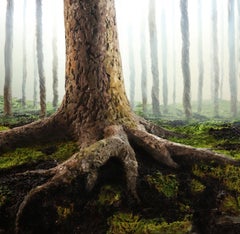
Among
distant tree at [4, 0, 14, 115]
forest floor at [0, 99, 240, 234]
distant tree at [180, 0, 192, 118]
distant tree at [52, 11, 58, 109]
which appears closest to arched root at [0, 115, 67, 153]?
forest floor at [0, 99, 240, 234]

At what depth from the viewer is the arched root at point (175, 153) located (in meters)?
4.93

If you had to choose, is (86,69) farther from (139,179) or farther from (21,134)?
(139,179)

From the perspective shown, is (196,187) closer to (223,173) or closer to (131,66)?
(223,173)

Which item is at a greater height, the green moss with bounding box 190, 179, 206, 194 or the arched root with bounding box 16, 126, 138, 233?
the arched root with bounding box 16, 126, 138, 233

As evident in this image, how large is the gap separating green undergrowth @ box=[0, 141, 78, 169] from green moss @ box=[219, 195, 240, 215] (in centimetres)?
228

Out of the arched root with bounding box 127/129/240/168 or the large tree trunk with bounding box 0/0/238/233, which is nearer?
the arched root with bounding box 127/129/240/168

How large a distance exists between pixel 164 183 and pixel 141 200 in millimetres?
423

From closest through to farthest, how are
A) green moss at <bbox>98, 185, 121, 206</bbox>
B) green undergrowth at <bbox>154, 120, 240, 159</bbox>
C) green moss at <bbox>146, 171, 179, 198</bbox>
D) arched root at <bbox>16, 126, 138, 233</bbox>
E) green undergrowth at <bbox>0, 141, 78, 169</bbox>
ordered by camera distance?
arched root at <bbox>16, 126, 138, 233</bbox> < green moss at <bbox>98, 185, 121, 206</bbox> < green moss at <bbox>146, 171, 179, 198</bbox> < green undergrowth at <bbox>0, 141, 78, 169</bbox> < green undergrowth at <bbox>154, 120, 240, 159</bbox>

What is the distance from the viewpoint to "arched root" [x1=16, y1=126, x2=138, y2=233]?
12.7ft

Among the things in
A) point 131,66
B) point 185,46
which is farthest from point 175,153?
point 131,66

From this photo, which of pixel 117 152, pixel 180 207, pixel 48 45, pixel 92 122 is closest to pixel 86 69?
pixel 92 122

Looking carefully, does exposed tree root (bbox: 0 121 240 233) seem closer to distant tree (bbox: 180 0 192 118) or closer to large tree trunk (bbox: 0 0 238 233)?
large tree trunk (bbox: 0 0 238 233)

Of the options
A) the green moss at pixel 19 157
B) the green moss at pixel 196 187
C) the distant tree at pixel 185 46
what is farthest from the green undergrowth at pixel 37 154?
the distant tree at pixel 185 46

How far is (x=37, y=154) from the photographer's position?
5.47 meters
